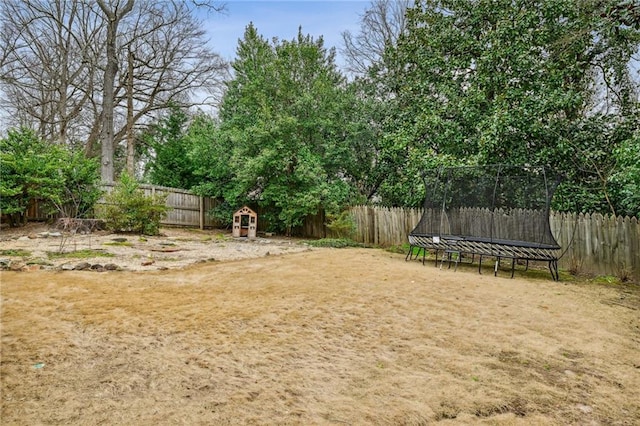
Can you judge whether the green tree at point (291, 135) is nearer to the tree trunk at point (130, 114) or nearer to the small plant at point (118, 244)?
the small plant at point (118, 244)

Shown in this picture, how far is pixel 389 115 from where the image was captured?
10.2m

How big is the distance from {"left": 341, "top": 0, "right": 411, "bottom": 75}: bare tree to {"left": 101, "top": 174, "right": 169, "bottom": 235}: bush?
852 centimetres

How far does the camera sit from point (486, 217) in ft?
22.3

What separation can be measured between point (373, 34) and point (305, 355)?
13470 mm

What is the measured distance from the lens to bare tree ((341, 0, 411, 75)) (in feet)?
41.5

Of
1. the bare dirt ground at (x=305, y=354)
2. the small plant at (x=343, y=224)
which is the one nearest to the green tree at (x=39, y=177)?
the bare dirt ground at (x=305, y=354)

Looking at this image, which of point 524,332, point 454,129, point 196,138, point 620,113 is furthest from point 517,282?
point 196,138

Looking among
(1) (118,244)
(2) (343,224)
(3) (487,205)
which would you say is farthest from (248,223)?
(3) (487,205)

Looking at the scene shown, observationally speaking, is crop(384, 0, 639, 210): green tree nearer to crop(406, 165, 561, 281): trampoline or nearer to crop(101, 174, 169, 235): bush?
crop(406, 165, 561, 281): trampoline

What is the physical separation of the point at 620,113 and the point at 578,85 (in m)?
1.01

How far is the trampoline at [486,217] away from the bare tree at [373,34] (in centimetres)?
702

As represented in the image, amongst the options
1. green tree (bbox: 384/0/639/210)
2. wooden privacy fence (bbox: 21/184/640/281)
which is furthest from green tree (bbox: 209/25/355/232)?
green tree (bbox: 384/0/639/210)

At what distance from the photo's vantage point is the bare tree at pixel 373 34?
12.7 meters

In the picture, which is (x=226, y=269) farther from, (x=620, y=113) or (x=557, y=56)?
(x=620, y=113)
